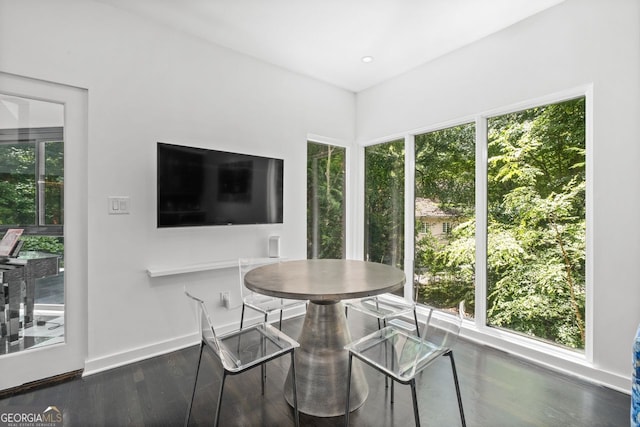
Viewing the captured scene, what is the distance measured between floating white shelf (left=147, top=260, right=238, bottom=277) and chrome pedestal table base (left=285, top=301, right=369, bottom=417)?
118 centimetres

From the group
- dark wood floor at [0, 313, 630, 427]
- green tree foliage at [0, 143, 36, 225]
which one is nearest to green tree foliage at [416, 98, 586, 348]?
dark wood floor at [0, 313, 630, 427]

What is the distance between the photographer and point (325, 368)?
187cm

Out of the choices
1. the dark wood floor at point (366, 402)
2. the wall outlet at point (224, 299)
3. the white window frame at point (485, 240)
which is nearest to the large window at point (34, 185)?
the dark wood floor at point (366, 402)

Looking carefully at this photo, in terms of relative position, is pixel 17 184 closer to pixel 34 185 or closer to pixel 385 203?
pixel 34 185

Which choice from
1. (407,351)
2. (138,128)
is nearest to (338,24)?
(138,128)

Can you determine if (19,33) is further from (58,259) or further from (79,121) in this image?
(58,259)

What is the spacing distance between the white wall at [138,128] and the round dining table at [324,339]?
3.51ft

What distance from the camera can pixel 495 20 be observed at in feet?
8.39

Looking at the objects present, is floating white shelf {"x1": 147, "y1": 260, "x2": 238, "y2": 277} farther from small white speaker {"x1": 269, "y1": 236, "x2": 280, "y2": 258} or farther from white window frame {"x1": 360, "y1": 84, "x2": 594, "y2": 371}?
white window frame {"x1": 360, "y1": 84, "x2": 594, "y2": 371}

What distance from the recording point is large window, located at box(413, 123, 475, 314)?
3.07 m

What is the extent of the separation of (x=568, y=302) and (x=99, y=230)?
3640 millimetres

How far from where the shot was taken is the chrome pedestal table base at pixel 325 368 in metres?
1.84

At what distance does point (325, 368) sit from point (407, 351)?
51 cm

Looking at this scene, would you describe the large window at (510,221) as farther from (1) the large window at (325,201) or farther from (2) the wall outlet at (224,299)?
(2) the wall outlet at (224,299)
